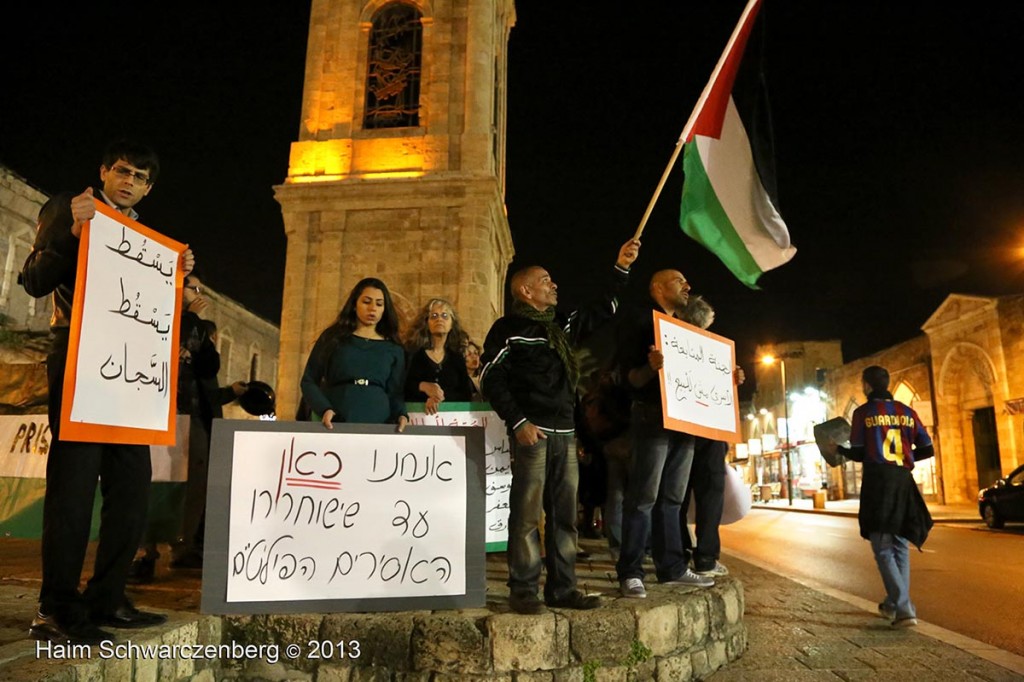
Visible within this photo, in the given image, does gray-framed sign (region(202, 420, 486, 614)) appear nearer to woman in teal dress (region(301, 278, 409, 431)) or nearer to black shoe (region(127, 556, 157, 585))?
woman in teal dress (region(301, 278, 409, 431))

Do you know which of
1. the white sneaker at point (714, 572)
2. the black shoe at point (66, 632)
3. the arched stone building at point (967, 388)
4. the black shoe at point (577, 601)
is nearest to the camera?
the black shoe at point (66, 632)

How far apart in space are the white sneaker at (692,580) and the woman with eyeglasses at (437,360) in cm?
202

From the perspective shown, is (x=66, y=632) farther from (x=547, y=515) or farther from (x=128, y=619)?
(x=547, y=515)

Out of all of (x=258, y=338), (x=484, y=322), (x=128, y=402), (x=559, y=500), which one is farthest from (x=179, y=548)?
(x=258, y=338)

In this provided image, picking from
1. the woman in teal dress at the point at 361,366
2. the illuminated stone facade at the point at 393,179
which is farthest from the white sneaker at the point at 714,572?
the illuminated stone facade at the point at 393,179

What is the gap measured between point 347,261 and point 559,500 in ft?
40.9

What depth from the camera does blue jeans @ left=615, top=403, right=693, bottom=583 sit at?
4.24 m

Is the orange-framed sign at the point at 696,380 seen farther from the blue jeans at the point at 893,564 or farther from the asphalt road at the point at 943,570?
the asphalt road at the point at 943,570

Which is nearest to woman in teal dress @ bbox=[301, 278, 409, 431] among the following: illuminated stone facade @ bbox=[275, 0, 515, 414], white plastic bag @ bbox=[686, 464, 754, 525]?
white plastic bag @ bbox=[686, 464, 754, 525]

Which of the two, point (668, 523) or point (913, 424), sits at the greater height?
point (913, 424)

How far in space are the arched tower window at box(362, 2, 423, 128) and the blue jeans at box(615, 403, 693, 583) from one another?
1369cm

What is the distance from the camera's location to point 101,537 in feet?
10.1

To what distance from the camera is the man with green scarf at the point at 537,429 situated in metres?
3.62

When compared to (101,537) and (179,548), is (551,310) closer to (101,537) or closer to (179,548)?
(101,537)
